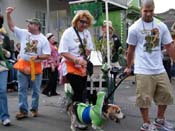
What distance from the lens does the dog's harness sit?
5398 millimetres

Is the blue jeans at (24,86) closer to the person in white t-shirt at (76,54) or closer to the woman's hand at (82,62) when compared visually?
the person in white t-shirt at (76,54)

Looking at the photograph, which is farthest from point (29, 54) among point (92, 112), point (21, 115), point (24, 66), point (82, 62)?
point (92, 112)

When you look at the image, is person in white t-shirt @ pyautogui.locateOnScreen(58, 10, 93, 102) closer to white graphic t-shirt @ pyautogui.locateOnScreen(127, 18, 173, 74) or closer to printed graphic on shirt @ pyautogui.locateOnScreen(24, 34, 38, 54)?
white graphic t-shirt @ pyautogui.locateOnScreen(127, 18, 173, 74)

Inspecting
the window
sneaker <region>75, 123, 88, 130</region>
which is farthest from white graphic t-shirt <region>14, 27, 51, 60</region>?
the window

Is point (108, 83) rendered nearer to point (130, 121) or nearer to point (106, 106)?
point (130, 121)

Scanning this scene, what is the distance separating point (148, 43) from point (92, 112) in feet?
4.26

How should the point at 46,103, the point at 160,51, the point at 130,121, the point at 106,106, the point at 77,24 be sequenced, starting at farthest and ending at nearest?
the point at 46,103 < the point at 130,121 < the point at 77,24 < the point at 160,51 < the point at 106,106

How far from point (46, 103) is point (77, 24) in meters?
3.52

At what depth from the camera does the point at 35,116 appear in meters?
7.52

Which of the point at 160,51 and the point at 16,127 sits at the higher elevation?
the point at 160,51

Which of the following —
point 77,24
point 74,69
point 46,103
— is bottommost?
point 46,103

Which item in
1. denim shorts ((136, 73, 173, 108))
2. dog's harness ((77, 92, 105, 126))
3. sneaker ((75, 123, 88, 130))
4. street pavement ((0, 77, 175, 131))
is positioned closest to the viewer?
dog's harness ((77, 92, 105, 126))

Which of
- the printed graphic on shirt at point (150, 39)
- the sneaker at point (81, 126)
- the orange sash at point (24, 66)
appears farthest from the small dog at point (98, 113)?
the orange sash at point (24, 66)

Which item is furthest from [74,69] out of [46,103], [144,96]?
[46,103]
